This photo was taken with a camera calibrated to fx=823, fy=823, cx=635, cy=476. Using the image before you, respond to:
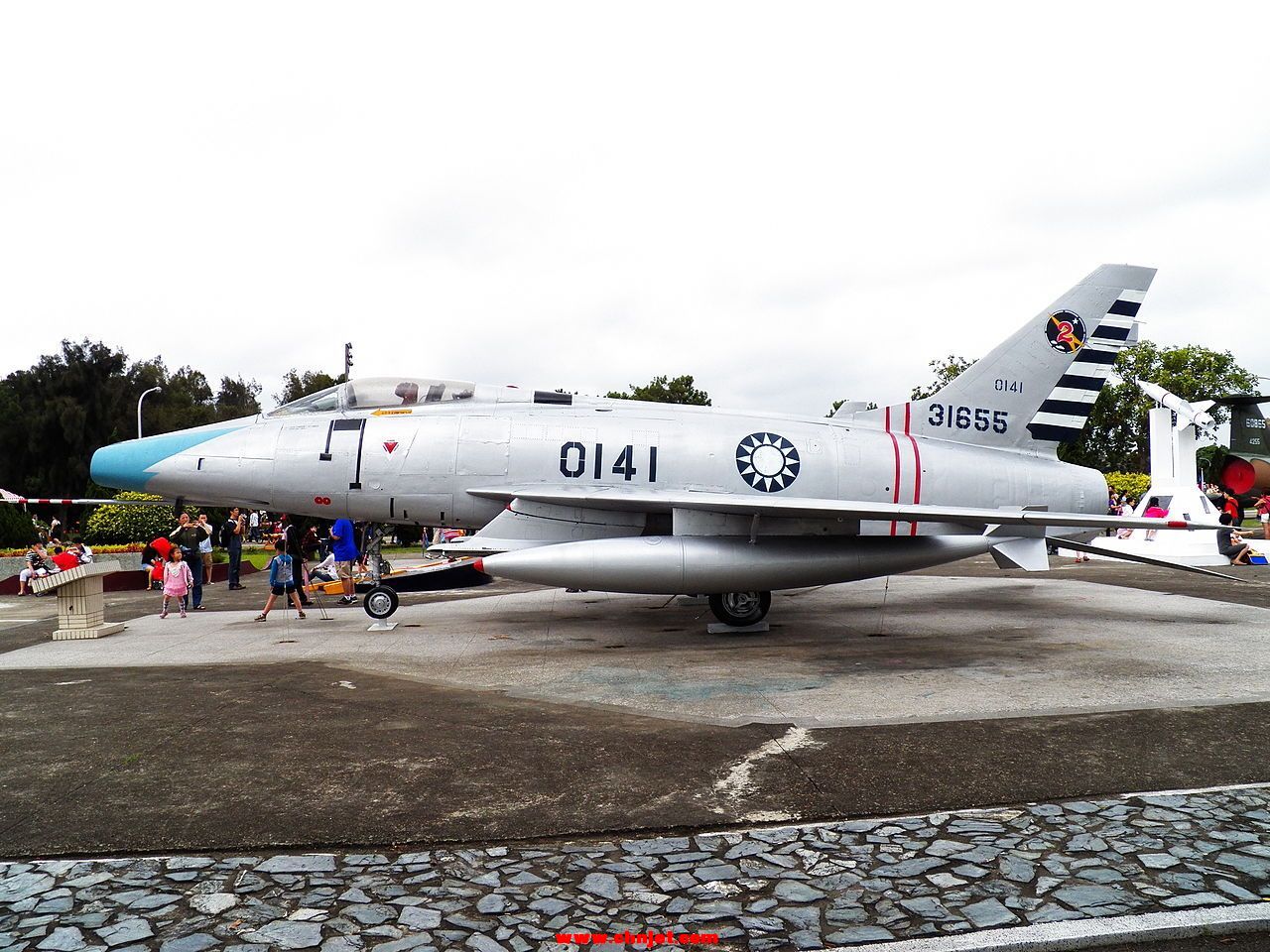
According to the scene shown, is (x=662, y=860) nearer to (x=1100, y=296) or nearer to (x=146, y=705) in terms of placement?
(x=146, y=705)

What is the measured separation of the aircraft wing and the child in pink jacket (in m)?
5.65

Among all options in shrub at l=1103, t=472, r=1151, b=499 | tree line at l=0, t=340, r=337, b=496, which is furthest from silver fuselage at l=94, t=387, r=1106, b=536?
tree line at l=0, t=340, r=337, b=496

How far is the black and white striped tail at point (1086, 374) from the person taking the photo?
1118 cm

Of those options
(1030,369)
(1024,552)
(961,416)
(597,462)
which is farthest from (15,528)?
(1030,369)

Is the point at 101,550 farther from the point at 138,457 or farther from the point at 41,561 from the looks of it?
the point at 138,457

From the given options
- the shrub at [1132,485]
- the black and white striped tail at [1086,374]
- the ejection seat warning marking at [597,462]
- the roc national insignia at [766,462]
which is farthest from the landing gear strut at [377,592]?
the shrub at [1132,485]

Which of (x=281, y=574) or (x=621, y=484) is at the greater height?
(x=621, y=484)

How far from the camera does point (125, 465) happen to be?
9.77 m

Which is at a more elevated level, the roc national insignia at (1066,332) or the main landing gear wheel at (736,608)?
the roc national insignia at (1066,332)

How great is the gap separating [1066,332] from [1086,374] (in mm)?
692

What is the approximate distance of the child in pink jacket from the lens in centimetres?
1215

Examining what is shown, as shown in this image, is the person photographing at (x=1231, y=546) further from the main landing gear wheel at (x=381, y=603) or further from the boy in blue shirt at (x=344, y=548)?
the boy in blue shirt at (x=344, y=548)

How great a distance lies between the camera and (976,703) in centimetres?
626

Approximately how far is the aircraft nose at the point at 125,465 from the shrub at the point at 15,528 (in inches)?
536
